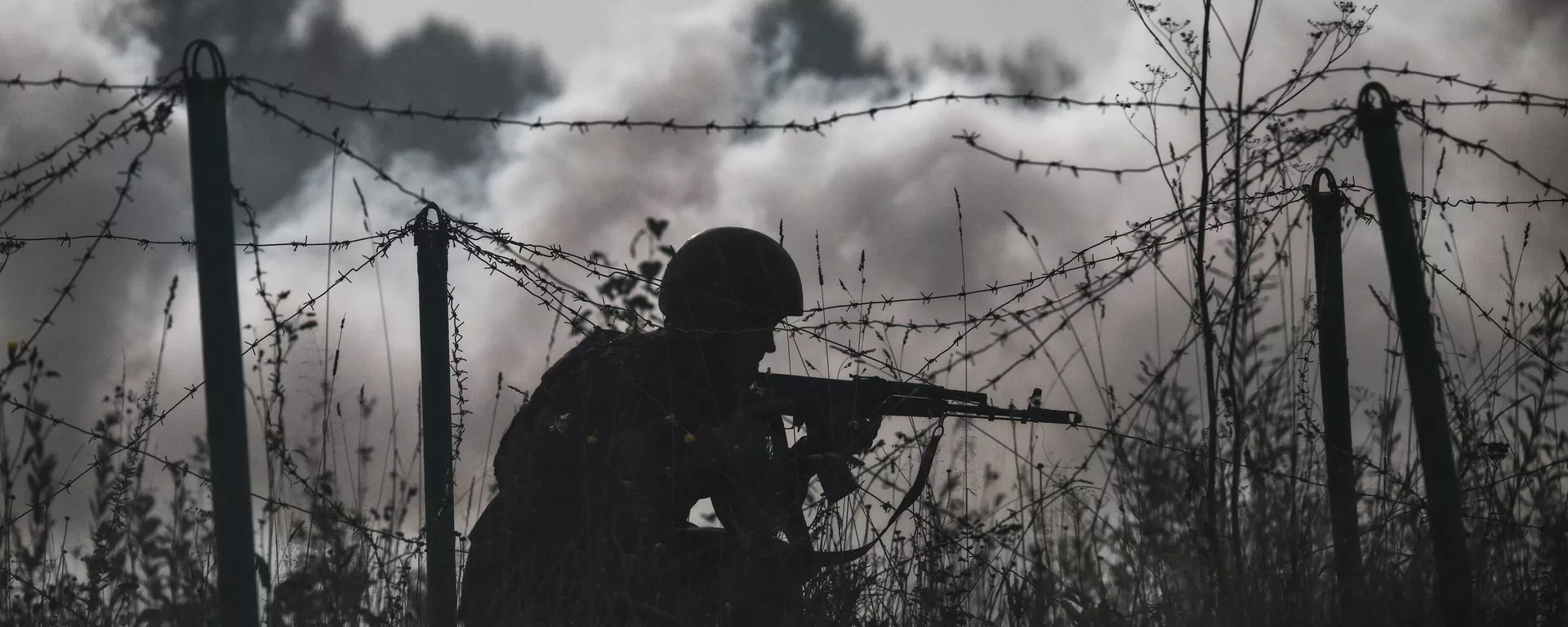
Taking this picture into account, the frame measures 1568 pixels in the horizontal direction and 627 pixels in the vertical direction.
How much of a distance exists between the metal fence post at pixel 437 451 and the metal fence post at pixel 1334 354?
268cm

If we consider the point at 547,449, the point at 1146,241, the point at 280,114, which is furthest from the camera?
the point at 547,449

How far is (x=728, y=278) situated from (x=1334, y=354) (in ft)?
8.27

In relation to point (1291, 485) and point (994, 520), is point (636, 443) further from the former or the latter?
point (1291, 485)

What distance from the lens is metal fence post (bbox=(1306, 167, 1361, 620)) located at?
3521 mm

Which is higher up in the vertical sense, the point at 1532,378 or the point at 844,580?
the point at 1532,378

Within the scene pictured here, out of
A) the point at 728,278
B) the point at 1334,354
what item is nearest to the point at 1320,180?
the point at 1334,354

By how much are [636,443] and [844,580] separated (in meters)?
0.87

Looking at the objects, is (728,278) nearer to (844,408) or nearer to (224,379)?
(844,408)

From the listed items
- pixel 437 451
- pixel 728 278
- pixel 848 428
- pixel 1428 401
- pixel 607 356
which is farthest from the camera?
pixel 728 278

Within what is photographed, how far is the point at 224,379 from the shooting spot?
2.43m

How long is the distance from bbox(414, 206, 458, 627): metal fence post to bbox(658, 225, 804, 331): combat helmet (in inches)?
67.5

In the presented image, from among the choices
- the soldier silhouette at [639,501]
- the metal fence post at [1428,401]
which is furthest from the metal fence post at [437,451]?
the metal fence post at [1428,401]

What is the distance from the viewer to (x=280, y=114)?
2773mm

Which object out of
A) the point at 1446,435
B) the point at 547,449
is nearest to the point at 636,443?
the point at 547,449
